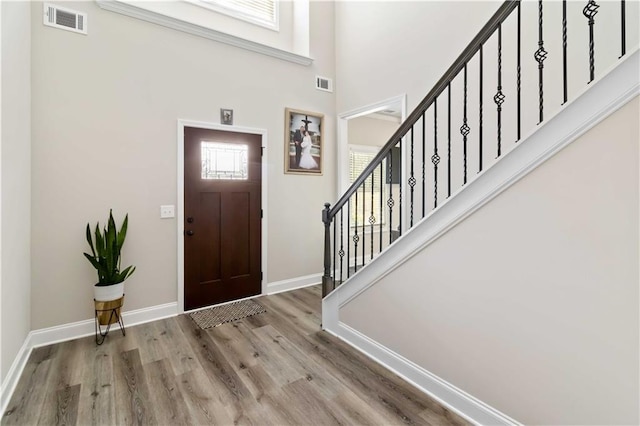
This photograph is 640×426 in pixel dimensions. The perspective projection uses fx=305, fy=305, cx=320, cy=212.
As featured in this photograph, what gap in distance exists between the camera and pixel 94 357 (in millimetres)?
2465

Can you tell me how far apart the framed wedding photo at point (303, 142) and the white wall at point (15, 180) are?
2.46 metres

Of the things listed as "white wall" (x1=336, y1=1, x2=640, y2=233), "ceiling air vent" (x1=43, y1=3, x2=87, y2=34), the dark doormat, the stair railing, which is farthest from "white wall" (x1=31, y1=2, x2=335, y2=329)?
the stair railing

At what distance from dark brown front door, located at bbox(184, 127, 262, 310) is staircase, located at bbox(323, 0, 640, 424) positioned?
1.27 meters

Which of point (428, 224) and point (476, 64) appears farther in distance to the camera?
point (476, 64)

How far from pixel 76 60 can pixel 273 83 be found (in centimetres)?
198

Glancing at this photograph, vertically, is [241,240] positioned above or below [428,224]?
below

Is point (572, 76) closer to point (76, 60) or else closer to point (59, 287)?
point (76, 60)

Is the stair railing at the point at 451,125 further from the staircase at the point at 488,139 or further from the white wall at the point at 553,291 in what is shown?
the white wall at the point at 553,291

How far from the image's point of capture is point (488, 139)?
2703 mm

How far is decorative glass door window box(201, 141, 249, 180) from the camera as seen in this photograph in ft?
11.4

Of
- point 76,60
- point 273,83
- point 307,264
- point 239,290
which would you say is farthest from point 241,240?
point 76,60

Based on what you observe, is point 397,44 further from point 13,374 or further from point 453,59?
point 13,374

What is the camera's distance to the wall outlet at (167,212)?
321 cm

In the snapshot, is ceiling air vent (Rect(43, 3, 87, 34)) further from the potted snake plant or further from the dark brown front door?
the potted snake plant
